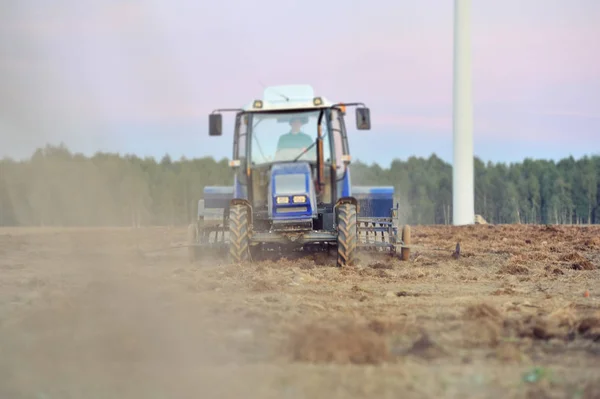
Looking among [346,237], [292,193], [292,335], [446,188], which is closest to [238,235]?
[292,193]

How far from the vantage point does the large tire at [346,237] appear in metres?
15.0

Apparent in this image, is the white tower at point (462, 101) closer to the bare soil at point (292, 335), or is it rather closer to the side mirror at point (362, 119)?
the side mirror at point (362, 119)

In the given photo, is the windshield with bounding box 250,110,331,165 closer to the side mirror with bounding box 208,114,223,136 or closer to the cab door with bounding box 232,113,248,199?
the cab door with bounding box 232,113,248,199

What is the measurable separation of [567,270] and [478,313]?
286 inches

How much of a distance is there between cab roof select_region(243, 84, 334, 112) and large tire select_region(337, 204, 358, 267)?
8.38ft

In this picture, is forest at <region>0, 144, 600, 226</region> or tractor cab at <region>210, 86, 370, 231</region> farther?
forest at <region>0, 144, 600, 226</region>

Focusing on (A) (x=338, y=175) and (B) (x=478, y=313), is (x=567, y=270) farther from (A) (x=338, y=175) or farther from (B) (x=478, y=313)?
(B) (x=478, y=313)

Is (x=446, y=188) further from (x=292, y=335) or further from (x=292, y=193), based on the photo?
(x=292, y=335)

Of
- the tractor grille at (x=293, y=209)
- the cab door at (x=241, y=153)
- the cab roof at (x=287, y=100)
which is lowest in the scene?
the tractor grille at (x=293, y=209)

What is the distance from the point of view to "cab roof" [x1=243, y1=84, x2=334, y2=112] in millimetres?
16406

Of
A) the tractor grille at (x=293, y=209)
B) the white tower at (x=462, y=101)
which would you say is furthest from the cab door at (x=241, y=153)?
the white tower at (x=462, y=101)

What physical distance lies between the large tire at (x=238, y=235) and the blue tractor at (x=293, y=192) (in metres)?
0.02

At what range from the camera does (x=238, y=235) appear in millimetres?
15164

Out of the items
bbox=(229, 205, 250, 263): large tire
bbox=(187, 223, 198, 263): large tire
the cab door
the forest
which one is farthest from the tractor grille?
the forest
